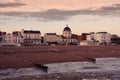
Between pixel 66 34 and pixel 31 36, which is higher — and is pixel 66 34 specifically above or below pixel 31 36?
above

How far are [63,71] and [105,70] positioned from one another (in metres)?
5.88

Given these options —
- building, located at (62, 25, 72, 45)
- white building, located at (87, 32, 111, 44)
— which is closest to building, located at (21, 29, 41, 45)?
building, located at (62, 25, 72, 45)

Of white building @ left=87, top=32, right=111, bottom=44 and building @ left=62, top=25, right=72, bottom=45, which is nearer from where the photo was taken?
building @ left=62, top=25, right=72, bottom=45

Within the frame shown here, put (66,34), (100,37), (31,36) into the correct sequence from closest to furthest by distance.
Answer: (31,36)
(66,34)
(100,37)

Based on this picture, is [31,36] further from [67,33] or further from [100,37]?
[100,37]

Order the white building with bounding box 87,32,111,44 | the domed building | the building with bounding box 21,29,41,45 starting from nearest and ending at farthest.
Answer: the building with bounding box 21,29,41,45, the domed building, the white building with bounding box 87,32,111,44

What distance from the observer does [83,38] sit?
548 feet

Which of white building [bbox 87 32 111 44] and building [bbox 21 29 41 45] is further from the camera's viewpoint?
white building [bbox 87 32 111 44]

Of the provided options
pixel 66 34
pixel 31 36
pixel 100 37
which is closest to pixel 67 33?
pixel 66 34

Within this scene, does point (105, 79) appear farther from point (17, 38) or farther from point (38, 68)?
point (17, 38)

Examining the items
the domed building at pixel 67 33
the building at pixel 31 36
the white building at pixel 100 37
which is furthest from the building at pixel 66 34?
the building at pixel 31 36

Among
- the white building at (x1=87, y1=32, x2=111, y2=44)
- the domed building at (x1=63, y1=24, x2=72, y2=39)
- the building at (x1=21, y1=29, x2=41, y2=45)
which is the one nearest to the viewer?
the building at (x1=21, y1=29, x2=41, y2=45)

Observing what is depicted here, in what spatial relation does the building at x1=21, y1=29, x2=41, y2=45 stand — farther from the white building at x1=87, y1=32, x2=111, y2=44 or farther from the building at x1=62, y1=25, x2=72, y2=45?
the white building at x1=87, y1=32, x2=111, y2=44

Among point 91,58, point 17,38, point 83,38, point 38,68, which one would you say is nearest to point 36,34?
point 17,38
